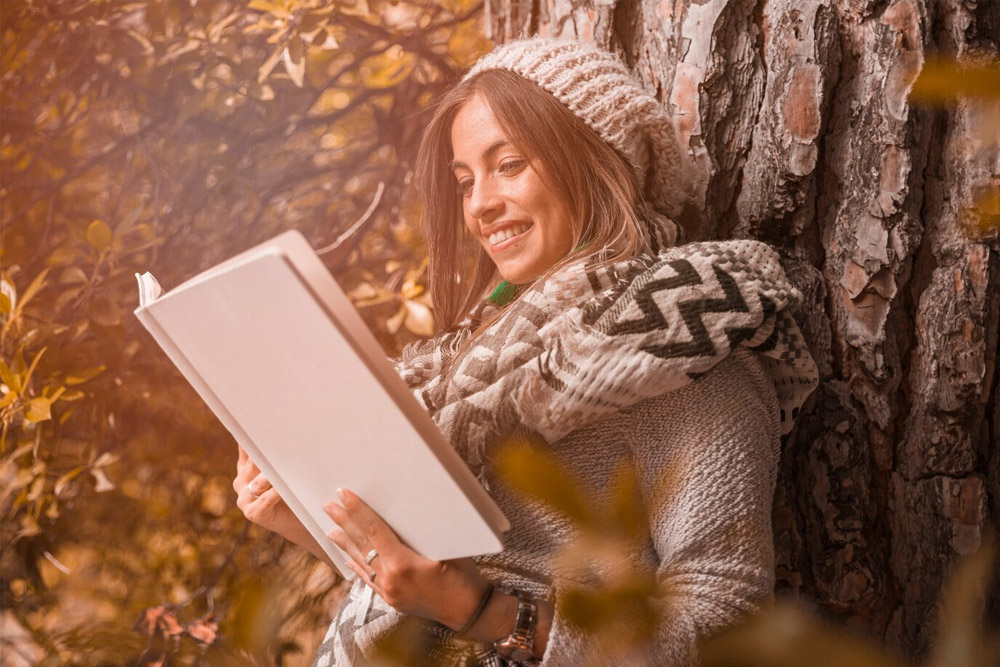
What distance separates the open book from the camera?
1.93 feet

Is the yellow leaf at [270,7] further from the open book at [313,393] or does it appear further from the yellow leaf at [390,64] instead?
the open book at [313,393]

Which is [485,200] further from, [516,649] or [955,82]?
[955,82]

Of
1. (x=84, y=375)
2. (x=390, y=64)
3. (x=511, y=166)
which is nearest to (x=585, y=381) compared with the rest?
(x=511, y=166)

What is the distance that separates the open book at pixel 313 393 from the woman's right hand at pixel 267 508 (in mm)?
142

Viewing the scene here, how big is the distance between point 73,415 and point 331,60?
0.68 m

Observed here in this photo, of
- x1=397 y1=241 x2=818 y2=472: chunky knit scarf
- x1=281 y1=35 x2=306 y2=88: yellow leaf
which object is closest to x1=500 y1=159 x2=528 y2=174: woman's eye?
x1=397 y1=241 x2=818 y2=472: chunky knit scarf

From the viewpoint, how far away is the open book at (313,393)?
0.59 metres

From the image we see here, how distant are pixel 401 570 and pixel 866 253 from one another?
60 centimetres

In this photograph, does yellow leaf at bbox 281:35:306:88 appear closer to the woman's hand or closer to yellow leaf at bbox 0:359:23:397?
yellow leaf at bbox 0:359:23:397

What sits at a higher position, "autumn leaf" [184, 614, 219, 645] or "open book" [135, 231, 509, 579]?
"open book" [135, 231, 509, 579]

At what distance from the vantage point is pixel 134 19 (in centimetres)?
128

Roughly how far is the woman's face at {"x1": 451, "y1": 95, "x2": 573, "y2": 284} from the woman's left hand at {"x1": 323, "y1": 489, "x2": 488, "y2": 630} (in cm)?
32

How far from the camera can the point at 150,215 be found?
Result: 127cm

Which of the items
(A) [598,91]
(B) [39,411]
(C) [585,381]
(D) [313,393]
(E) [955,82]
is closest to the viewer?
(E) [955,82]
